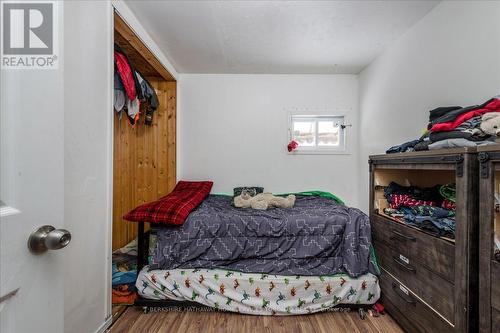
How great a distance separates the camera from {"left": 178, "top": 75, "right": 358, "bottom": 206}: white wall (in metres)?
3.19

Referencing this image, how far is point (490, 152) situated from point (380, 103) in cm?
180

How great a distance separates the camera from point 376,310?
1.79 metres

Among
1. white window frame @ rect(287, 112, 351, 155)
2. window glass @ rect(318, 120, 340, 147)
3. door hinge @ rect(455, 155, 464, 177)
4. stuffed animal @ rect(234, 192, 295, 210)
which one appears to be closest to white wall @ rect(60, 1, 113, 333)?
stuffed animal @ rect(234, 192, 295, 210)

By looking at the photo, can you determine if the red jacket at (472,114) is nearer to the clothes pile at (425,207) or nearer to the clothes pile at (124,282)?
the clothes pile at (425,207)

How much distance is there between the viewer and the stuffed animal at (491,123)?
1087 mm

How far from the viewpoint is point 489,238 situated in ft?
3.19

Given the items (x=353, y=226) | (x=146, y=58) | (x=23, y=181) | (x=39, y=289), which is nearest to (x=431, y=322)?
(x=353, y=226)

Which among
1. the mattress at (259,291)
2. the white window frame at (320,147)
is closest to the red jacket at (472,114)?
the mattress at (259,291)

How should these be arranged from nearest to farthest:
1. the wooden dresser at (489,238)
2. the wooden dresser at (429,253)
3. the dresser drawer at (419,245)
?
the wooden dresser at (489,238)
the wooden dresser at (429,253)
the dresser drawer at (419,245)

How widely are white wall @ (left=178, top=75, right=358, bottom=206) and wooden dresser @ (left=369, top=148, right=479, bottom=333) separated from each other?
1245 millimetres

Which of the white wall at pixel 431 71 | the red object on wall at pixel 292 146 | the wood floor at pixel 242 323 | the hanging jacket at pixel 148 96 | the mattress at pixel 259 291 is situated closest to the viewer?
the white wall at pixel 431 71

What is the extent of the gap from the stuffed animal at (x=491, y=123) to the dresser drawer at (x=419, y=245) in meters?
0.58

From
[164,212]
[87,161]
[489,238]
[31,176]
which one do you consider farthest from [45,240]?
[489,238]

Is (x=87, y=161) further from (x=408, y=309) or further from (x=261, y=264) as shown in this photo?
(x=408, y=309)
